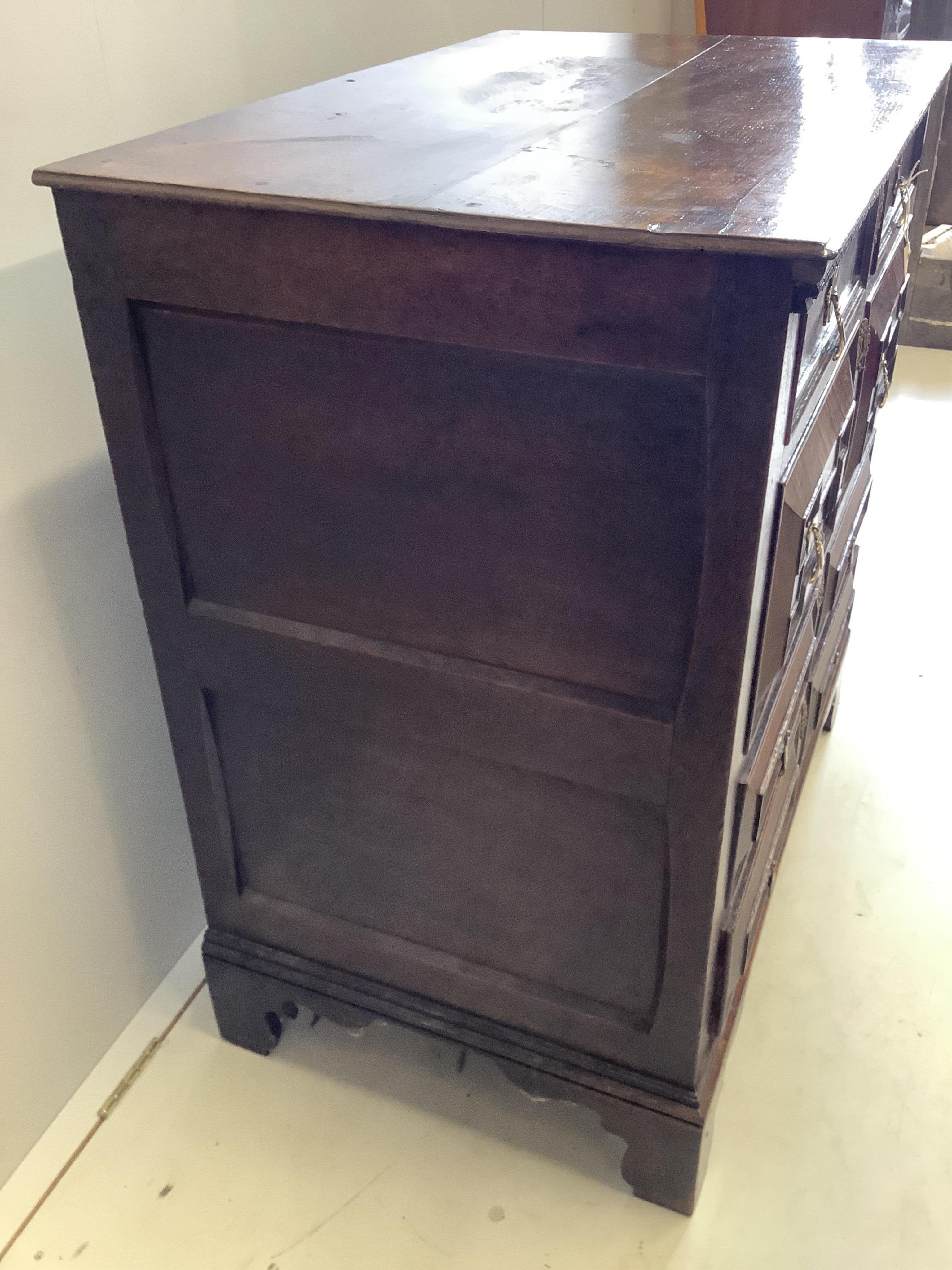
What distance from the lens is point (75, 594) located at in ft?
3.98

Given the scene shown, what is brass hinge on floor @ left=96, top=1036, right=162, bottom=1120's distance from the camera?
135 centimetres

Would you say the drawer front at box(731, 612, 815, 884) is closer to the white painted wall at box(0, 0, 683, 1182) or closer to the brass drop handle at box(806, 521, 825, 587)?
the brass drop handle at box(806, 521, 825, 587)

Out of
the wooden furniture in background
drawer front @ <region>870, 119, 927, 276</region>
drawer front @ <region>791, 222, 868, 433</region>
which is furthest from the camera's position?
the wooden furniture in background

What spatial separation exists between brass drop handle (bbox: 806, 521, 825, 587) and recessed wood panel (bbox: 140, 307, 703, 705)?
0.24 meters

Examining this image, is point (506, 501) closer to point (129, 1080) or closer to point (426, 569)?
point (426, 569)

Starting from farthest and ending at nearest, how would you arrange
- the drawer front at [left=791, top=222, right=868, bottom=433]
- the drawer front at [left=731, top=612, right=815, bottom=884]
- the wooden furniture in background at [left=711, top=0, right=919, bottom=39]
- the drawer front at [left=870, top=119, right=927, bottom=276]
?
the wooden furniture in background at [left=711, top=0, right=919, bottom=39] → the drawer front at [left=870, top=119, right=927, bottom=276] → the drawer front at [left=731, top=612, right=815, bottom=884] → the drawer front at [left=791, top=222, right=868, bottom=433]

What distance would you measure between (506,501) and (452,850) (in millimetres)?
420

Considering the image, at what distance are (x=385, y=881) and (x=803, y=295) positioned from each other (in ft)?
2.54

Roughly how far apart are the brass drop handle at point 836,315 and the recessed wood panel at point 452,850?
45 cm

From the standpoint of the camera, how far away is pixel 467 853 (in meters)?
1.14

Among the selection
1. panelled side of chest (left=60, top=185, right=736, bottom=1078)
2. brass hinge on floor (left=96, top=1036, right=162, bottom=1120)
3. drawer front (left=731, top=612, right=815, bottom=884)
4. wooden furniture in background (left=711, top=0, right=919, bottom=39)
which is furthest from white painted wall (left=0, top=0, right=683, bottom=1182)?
wooden furniture in background (left=711, top=0, right=919, bottom=39)

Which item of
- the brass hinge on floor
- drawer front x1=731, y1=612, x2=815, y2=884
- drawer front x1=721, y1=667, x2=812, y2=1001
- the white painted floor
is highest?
drawer front x1=731, y1=612, x2=815, y2=884

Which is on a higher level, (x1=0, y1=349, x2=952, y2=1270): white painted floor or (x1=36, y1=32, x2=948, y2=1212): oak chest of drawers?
(x1=36, y1=32, x2=948, y2=1212): oak chest of drawers

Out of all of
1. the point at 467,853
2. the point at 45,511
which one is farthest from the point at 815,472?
the point at 45,511
